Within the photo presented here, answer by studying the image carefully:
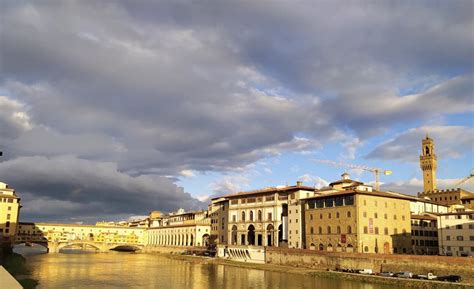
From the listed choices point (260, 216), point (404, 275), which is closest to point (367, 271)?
point (404, 275)

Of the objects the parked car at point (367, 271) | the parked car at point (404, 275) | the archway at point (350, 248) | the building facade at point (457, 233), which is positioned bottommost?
the parked car at point (367, 271)

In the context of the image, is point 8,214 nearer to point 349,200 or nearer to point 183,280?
point 183,280

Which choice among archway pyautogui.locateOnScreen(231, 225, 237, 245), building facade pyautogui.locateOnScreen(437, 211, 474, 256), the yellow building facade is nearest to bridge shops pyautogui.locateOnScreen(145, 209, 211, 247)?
archway pyautogui.locateOnScreen(231, 225, 237, 245)

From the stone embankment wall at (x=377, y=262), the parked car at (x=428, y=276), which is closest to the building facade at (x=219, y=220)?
the stone embankment wall at (x=377, y=262)

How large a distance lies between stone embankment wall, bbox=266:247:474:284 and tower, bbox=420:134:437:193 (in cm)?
9588

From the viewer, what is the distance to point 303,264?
94438 millimetres

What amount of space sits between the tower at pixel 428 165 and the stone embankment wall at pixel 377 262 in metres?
95.9

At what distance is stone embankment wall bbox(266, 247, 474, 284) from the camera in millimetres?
66750

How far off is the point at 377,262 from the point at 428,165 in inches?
4382

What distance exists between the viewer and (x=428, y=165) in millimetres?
176875

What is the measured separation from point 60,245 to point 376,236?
13055 centimetres

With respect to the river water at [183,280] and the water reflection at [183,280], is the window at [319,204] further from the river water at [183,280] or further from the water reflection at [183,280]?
the water reflection at [183,280]

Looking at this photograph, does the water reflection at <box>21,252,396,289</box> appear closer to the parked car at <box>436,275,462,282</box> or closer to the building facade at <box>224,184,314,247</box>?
the parked car at <box>436,275,462,282</box>

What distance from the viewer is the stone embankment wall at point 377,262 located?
66.8 meters
